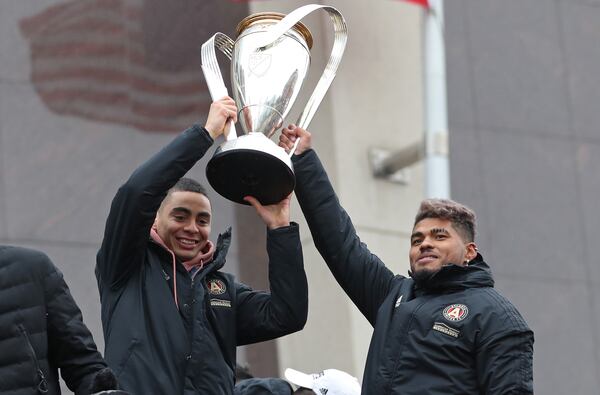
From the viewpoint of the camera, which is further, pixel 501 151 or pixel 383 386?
pixel 501 151

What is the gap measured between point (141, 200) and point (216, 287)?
516mm

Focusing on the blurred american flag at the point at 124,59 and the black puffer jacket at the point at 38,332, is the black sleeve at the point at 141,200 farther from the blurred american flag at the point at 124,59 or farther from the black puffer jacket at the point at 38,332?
the blurred american flag at the point at 124,59

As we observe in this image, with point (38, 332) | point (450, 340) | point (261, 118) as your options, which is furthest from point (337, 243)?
point (38, 332)

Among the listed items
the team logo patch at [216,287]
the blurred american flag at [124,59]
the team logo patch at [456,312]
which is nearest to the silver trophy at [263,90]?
the team logo patch at [216,287]

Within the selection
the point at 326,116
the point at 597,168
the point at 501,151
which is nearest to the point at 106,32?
the point at 326,116

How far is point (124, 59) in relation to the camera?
10.7 metres

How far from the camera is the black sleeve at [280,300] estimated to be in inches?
233

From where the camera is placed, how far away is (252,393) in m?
6.71

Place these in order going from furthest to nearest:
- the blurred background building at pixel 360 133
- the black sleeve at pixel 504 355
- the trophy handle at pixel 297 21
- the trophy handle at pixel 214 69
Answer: the blurred background building at pixel 360 133 < the trophy handle at pixel 297 21 < the trophy handle at pixel 214 69 < the black sleeve at pixel 504 355

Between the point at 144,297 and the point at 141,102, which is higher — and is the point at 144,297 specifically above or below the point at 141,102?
below

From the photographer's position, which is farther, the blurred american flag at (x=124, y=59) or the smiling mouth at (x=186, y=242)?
the blurred american flag at (x=124, y=59)

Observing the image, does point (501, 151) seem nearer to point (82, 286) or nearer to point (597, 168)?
point (597, 168)

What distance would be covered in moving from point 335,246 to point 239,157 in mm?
571

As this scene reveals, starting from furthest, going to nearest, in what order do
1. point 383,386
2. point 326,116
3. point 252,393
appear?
point 326,116
point 252,393
point 383,386
